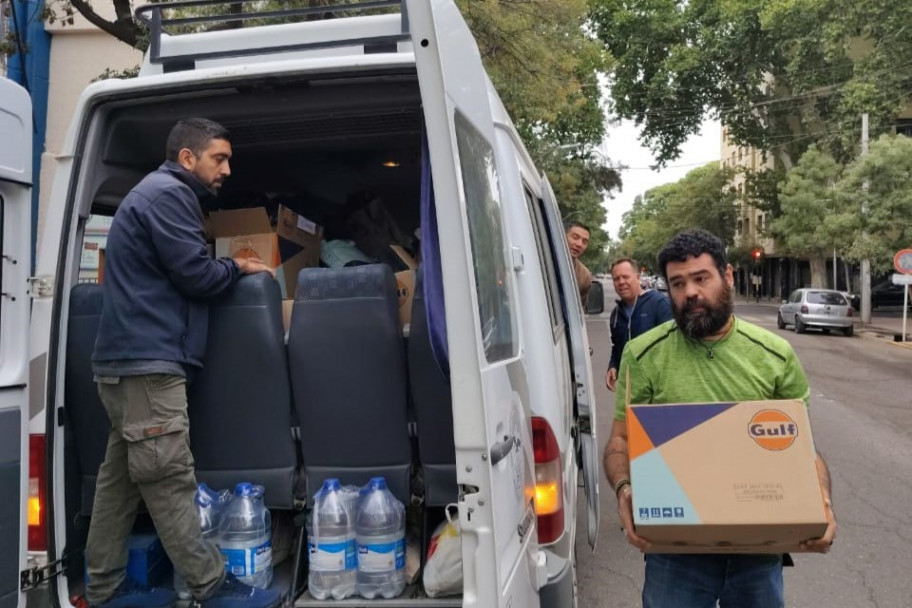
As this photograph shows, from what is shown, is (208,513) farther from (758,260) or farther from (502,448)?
(758,260)

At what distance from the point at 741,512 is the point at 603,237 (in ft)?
158

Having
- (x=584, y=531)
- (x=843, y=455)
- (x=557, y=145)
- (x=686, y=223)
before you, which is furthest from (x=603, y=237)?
(x=584, y=531)

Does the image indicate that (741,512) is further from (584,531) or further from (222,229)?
(584,531)

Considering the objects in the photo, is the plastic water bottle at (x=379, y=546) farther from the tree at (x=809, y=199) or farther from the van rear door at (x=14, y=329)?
the tree at (x=809, y=199)

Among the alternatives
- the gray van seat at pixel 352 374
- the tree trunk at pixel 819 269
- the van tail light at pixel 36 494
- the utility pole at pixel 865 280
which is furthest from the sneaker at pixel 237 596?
the tree trunk at pixel 819 269

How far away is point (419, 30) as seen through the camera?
1817mm

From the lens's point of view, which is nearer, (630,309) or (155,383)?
(155,383)

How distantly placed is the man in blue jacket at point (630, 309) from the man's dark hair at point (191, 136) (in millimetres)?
3010

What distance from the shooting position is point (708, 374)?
237 cm

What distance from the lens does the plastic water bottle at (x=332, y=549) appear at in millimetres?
2670

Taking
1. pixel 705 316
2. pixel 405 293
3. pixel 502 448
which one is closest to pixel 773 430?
pixel 705 316

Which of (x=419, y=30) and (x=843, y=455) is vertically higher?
(x=419, y=30)

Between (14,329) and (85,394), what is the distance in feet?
1.32

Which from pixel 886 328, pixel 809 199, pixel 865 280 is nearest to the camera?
pixel 886 328
